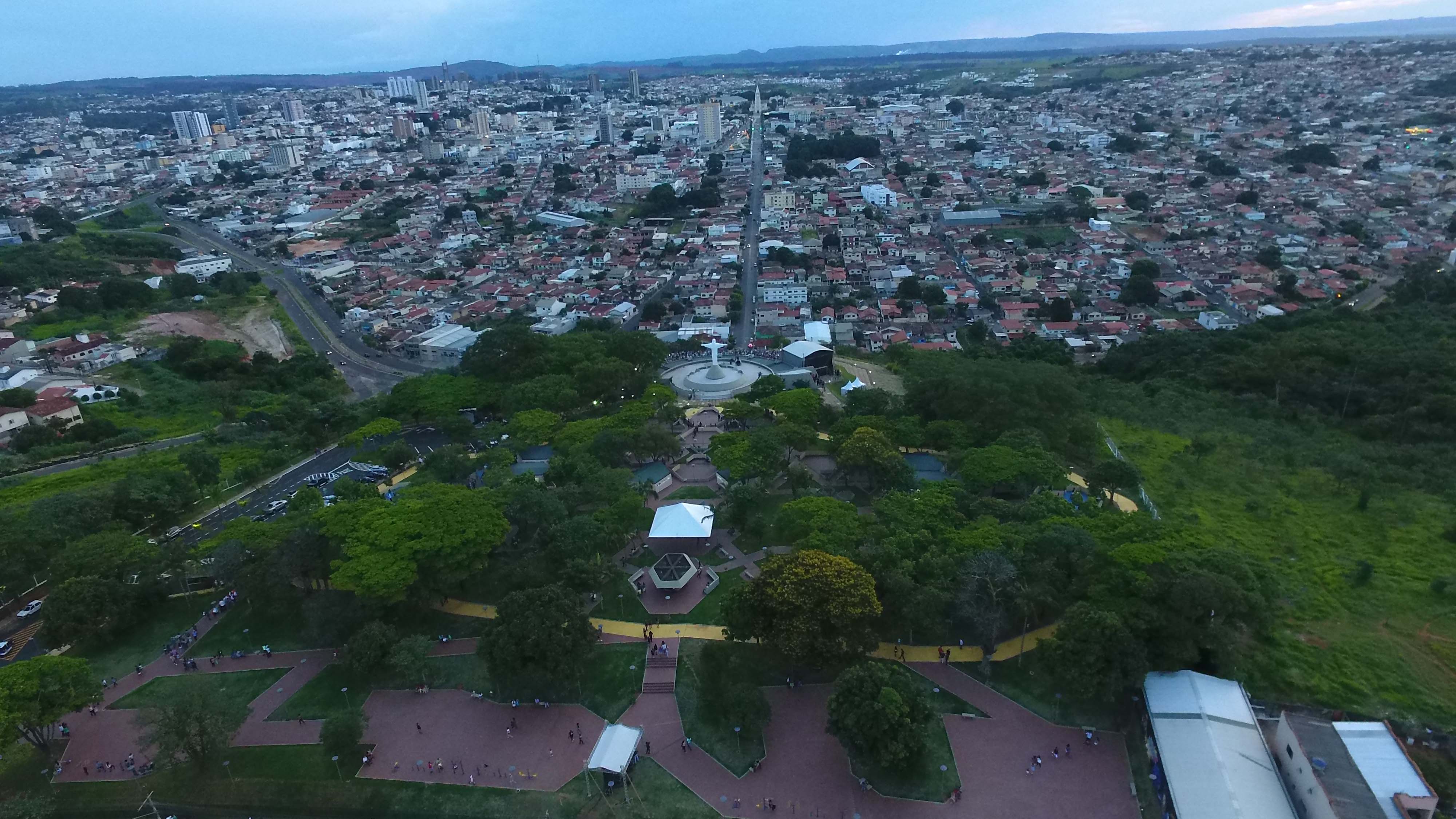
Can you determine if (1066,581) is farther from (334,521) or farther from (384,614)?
(334,521)

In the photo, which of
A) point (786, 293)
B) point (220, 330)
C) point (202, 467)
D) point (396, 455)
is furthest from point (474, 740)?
point (220, 330)

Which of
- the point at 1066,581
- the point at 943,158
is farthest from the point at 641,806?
the point at 943,158

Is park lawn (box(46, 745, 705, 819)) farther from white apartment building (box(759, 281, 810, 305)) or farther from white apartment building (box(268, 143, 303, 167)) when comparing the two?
white apartment building (box(268, 143, 303, 167))

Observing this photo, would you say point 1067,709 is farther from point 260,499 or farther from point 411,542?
point 260,499

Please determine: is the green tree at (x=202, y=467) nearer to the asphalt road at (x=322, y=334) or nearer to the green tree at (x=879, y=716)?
the asphalt road at (x=322, y=334)

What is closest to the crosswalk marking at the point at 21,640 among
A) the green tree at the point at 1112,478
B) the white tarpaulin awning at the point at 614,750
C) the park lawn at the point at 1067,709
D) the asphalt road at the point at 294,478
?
the asphalt road at the point at 294,478

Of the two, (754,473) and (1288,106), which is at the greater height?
(1288,106)
